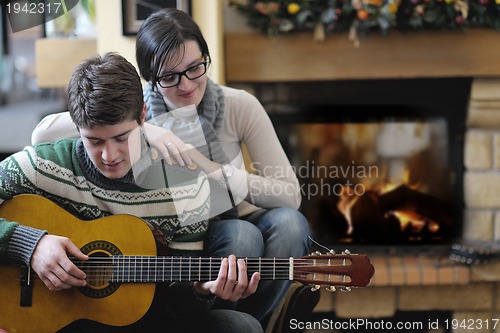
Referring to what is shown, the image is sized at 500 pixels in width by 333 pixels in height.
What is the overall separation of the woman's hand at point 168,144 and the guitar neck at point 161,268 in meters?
0.16

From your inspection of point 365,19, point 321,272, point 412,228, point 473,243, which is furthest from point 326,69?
point 321,272

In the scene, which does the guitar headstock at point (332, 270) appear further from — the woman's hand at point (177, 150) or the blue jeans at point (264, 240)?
the woman's hand at point (177, 150)

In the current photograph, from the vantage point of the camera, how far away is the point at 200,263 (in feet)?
3.84

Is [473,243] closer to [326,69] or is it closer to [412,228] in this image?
[412,228]

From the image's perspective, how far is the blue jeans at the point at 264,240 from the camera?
4.01 feet

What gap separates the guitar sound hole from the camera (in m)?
1.17

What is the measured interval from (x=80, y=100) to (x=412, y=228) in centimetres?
99

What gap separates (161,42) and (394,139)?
A: 0.84 metres

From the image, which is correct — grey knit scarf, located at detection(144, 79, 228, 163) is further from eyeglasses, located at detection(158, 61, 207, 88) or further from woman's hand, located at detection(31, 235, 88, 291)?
woman's hand, located at detection(31, 235, 88, 291)

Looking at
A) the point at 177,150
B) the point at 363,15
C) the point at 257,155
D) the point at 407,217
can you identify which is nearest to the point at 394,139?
the point at 407,217

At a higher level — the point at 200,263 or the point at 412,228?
the point at 200,263

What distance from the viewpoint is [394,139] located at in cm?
182

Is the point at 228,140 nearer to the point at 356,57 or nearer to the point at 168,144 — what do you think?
the point at 168,144

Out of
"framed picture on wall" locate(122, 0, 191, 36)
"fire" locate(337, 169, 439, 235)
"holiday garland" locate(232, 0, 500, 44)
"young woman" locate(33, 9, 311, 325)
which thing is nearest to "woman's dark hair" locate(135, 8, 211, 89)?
"young woman" locate(33, 9, 311, 325)
